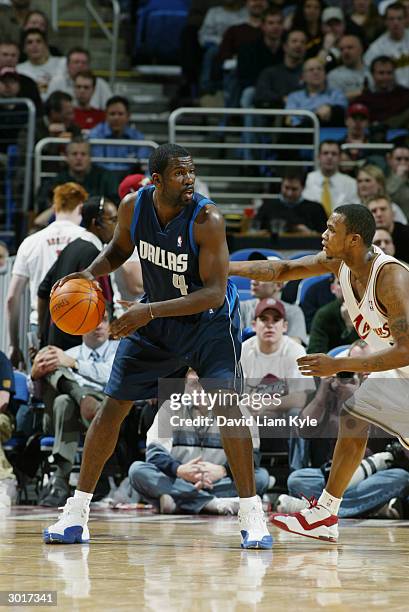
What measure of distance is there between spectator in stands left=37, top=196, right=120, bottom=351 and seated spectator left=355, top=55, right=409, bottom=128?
214 inches

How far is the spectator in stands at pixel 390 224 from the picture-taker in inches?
378

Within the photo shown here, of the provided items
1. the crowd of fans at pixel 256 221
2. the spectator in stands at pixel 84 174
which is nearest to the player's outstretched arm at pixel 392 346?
the crowd of fans at pixel 256 221

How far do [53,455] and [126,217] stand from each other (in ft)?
9.31

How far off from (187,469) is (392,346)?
2735 millimetres

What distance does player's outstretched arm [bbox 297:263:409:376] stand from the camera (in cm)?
511

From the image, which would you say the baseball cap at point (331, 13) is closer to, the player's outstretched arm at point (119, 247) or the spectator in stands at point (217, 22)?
the spectator in stands at point (217, 22)

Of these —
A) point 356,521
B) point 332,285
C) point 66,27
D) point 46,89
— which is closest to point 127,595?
point 356,521

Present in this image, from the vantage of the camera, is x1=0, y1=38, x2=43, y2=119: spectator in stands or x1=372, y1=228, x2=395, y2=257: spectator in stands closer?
x1=372, y1=228, x2=395, y2=257: spectator in stands

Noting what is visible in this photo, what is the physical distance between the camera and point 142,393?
5.62m

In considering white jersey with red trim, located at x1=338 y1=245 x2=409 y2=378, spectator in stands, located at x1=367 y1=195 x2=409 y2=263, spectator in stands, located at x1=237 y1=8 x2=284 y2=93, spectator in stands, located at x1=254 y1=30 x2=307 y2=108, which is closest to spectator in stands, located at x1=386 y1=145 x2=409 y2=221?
spectator in stands, located at x1=367 y1=195 x2=409 y2=263

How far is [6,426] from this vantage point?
8164mm

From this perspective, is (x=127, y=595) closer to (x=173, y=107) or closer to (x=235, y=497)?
(x=235, y=497)

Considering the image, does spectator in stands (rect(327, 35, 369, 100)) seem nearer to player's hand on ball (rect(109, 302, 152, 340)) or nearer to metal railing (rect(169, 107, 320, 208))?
metal railing (rect(169, 107, 320, 208))

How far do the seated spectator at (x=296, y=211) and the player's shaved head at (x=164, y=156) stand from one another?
5318 mm
